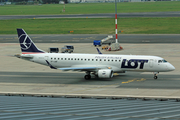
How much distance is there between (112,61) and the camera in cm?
4744

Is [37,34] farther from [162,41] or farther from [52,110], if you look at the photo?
[52,110]

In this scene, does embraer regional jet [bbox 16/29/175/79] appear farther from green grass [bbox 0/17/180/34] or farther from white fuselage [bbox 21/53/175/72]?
green grass [bbox 0/17/180/34]

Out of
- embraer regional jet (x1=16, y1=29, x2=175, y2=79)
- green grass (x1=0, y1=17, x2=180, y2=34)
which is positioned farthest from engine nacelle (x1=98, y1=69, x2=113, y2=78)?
green grass (x1=0, y1=17, x2=180, y2=34)

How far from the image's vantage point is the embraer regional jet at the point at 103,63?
4616 cm

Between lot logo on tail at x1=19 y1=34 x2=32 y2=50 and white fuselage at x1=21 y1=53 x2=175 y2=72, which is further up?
lot logo on tail at x1=19 y1=34 x2=32 y2=50

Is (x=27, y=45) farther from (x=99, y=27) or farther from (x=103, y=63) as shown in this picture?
(x=99, y=27)

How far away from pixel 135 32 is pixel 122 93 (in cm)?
7923

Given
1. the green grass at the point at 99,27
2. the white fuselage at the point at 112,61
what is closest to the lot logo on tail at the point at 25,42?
the white fuselage at the point at 112,61

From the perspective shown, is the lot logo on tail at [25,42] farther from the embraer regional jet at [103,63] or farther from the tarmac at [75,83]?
the tarmac at [75,83]

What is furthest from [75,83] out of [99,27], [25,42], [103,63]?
[99,27]

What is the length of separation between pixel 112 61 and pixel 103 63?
153 cm

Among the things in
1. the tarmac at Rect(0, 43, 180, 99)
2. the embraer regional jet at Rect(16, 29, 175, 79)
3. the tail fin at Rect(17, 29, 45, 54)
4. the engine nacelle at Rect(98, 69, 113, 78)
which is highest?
the tail fin at Rect(17, 29, 45, 54)

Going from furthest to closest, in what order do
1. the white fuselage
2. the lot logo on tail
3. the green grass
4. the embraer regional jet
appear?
the green grass, the lot logo on tail, the white fuselage, the embraer regional jet

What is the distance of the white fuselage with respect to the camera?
46281mm
